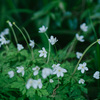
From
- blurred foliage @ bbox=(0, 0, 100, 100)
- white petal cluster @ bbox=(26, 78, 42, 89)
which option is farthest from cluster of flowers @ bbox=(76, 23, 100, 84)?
blurred foliage @ bbox=(0, 0, 100, 100)

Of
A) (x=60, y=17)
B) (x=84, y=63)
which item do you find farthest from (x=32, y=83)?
(x=60, y=17)

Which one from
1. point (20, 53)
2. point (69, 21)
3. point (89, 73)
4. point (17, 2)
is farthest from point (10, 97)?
point (17, 2)

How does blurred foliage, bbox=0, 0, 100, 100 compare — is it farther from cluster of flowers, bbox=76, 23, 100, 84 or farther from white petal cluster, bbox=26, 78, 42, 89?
white petal cluster, bbox=26, 78, 42, 89

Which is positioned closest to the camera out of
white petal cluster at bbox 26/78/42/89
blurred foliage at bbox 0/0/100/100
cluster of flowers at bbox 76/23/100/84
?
white petal cluster at bbox 26/78/42/89

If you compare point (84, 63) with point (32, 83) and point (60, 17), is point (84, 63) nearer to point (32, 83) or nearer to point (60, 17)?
point (32, 83)

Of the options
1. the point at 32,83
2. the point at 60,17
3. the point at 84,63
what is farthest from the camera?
the point at 60,17

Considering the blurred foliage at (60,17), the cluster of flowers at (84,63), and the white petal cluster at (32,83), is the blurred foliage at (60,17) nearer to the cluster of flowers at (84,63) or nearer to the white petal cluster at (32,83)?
the cluster of flowers at (84,63)

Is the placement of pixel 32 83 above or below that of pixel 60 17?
below

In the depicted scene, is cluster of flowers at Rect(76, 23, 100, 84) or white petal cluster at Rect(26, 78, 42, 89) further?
cluster of flowers at Rect(76, 23, 100, 84)

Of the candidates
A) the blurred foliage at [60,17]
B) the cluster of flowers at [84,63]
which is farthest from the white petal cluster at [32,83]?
the blurred foliage at [60,17]

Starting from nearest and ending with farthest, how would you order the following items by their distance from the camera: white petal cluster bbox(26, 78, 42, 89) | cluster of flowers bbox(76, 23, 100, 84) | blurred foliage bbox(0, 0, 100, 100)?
1. white petal cluster bbox(26, 78, 42, 89)
2. cluster of flowers bbox(76, 23, 100, 84)
3. blurred foliage bbox(0, 0, 100, 100)

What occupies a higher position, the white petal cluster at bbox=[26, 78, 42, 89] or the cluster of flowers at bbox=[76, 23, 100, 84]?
the cluster of flowers at bbox=[76, 23, 100, 84]

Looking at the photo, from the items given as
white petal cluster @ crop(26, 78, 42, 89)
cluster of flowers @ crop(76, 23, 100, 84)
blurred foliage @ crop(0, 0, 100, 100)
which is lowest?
white petal cluster @ crop(26, 78, 42, 89)

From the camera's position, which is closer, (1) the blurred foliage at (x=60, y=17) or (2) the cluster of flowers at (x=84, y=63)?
(2) the cluster of flowers at (x=84, y=63)
